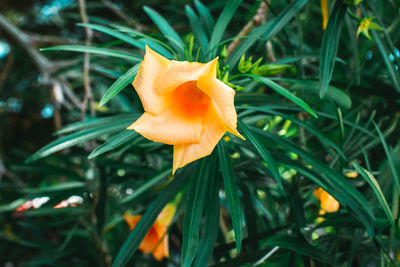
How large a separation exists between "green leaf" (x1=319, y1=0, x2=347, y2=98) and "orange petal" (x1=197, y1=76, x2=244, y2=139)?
193 mm

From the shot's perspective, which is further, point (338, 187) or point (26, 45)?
point (26, 45)

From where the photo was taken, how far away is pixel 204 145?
536 millimetres

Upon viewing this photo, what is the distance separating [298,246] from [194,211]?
20cm

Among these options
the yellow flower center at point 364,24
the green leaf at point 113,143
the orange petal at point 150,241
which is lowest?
the orange petal at point 150,241

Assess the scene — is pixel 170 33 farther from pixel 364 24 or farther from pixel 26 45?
pixel 26 45

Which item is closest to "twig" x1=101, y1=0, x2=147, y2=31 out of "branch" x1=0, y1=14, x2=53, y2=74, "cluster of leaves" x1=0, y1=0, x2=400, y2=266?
"branch" x1=0, y1=14, x2=53, y2=74

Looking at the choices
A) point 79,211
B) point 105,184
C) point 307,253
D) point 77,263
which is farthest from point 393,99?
point 77,263

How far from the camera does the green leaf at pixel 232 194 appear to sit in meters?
0.57

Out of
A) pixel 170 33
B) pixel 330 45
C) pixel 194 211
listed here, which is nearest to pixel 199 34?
pixel 170 33

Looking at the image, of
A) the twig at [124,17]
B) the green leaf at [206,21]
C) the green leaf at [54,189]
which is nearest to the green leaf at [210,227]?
the green leaf at [206,21]

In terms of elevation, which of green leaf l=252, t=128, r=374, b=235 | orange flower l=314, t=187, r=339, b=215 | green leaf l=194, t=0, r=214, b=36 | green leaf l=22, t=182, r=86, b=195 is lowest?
green leaf l=22, t=182, r=86, b=195

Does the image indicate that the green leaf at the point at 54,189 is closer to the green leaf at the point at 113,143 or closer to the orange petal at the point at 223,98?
the green leaf at the point at 113,143

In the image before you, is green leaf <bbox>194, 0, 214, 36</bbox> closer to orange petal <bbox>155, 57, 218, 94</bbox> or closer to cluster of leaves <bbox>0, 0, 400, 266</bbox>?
cluster of leaves <bbox>0, 0, 400, 266</bbox>

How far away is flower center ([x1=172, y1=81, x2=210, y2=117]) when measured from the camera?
1.82 ft
